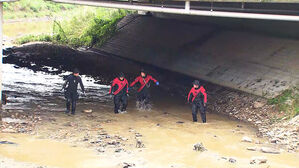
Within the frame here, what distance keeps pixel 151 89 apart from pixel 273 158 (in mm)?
9470

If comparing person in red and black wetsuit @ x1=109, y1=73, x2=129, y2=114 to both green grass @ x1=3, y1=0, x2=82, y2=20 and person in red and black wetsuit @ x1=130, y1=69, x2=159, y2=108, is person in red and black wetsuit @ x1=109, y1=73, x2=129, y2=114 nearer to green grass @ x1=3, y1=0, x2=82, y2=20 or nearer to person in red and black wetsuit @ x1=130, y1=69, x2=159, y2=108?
person in red and black wetsuit @ x1=130, y1=69, x2=159, y2=108

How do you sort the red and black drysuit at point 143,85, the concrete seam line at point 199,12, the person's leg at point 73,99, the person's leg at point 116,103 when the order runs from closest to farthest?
the concrete seam line at point 199,12, the person's leg at point 73,99, the person's leg at point 116,103, the red and black drysuit at point 143,85

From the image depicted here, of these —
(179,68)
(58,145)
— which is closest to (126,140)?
(58,145)

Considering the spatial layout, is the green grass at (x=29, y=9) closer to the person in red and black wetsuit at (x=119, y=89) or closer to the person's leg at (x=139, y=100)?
the person's leg at (x=139, y=100)

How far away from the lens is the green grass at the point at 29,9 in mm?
48312

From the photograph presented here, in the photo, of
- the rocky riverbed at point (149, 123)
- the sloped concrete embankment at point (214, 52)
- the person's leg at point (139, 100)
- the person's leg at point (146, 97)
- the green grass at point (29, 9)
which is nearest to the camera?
the rocky riverbed at point (149, 123)

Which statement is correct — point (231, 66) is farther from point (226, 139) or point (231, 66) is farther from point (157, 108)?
point (226, 139)

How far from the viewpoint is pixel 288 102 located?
15.0m

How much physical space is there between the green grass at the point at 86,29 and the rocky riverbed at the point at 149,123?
946 centimetres

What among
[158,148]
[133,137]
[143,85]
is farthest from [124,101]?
[158,148]

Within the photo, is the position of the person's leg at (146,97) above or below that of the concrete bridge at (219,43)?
below

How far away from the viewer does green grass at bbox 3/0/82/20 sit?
48312 mm

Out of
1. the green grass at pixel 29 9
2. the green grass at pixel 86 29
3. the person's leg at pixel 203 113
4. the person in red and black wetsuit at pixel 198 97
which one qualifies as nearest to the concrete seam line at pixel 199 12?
the person in red and black wetsuit at pixel 198 97

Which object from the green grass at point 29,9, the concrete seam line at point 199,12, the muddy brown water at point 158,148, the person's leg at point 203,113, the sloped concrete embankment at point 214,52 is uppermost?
the green grass at point 29,9
